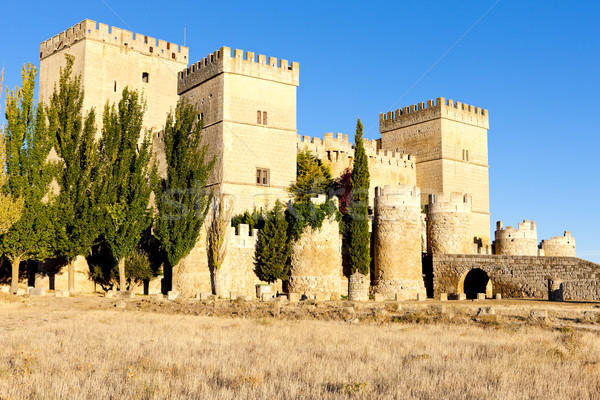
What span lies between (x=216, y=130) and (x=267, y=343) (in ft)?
66.7

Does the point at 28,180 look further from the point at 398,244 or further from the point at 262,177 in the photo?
the point at 398,244

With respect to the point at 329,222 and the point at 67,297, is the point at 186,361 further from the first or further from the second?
the point at 329,222

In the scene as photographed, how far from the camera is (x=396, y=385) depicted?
8719 millimetres

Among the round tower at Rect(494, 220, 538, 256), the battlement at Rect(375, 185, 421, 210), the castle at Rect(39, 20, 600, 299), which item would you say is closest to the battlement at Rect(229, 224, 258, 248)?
the castle at Rect(39, 20, 600, 299)

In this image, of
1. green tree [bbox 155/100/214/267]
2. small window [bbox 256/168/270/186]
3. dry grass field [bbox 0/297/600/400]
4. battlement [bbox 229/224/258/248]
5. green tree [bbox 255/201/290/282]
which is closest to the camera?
dry grass field [bbox 0/297/600/400]

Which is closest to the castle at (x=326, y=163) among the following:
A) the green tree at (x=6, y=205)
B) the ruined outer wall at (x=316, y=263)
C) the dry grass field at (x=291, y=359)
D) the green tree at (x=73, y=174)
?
the ruined outer wall at (x=316, y=263)

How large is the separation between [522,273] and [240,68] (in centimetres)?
1609

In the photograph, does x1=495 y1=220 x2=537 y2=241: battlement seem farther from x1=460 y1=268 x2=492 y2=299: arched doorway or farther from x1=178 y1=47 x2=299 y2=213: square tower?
x1=178 y1=47 x2=299 y2=213: square tower

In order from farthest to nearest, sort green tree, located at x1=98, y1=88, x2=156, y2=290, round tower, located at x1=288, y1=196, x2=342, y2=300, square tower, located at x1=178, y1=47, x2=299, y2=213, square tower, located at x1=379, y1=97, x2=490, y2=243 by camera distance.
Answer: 1. square tower, located at x1=379, y1=97, x2=490, y2=243
2. square tower, located at x1=178, y1=47, x2=299, y2=213
3. round tower, located at x1=288, y1=196, x2=342, y2=300
4. green tree, located at x1=98, y1=88, x2=156, y2=290

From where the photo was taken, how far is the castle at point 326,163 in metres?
28.4

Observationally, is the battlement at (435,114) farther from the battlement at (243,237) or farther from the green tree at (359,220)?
the battlement at (243,237)

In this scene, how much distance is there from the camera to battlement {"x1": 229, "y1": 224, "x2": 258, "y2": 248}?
2833cm

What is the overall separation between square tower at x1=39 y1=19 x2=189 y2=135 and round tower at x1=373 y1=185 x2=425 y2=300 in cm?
1434

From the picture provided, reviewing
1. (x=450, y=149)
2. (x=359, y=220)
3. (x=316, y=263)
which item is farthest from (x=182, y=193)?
(x=450, y=149)
